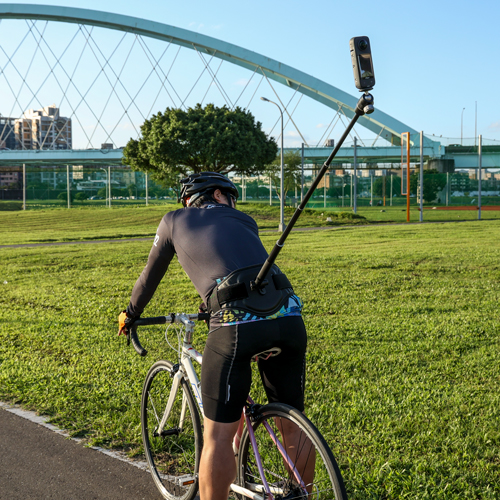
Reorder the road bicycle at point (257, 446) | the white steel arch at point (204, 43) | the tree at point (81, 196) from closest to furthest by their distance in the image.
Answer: the road bicycle at point (257, 446) < the tree at point (81, 196) < the white steel arch at point (204, 43)

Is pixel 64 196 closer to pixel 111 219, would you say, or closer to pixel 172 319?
pixel 111 219

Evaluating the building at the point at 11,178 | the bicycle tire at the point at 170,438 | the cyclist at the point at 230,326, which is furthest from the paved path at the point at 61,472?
the building at the point at 11,178

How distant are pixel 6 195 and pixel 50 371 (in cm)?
5100

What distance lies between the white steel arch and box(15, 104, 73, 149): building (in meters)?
10.3

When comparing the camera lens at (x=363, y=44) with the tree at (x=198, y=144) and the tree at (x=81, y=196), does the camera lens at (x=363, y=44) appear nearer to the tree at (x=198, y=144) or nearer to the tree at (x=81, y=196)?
the tree at (x=198, y=144)

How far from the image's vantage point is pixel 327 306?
27.3ft

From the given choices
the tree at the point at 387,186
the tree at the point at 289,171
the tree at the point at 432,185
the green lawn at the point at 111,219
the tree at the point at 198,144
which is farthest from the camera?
the tree at the point at 289,171

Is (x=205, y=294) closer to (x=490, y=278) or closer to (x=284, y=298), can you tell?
(x=284, y=298)

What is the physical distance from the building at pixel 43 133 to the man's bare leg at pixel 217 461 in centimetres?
6281

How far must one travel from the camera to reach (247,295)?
93.1 inches

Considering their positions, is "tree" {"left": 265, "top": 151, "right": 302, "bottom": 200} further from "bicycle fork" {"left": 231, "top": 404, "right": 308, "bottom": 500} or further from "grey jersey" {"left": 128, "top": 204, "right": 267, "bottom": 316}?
"bicycle fork" {"left": 231, "top": 404, "right": 308, "bottom": 500}

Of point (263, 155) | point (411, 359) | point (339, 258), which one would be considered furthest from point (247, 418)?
point (263, 155)

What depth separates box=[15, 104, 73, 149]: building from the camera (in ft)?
205

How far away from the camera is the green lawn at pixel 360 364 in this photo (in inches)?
140
